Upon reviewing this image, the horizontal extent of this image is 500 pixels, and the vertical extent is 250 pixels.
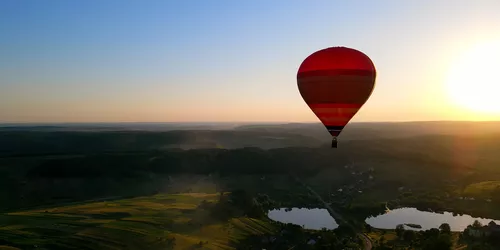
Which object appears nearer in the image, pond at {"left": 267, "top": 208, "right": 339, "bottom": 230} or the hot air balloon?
the hot air balloon

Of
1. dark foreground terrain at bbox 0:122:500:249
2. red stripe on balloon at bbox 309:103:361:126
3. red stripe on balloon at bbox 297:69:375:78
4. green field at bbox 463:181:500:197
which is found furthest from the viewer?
green field at bbox 463:181:500:197

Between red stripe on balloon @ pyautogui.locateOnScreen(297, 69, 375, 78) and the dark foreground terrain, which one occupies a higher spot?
red stripe on balloon @ pyautogui.locateOnScreen(297, 69, 375, 78)

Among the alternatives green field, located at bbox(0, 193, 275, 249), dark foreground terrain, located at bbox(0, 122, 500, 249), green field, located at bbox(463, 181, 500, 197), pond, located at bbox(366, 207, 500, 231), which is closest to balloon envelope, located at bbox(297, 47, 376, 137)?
dark foreground terrain, located at bbox(0, 122, 500, 249)

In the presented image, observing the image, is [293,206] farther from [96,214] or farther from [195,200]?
[96,214]

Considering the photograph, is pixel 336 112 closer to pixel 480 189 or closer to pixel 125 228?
pixel 125 228

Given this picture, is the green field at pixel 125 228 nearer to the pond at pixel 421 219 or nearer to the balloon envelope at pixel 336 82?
the pond at pixel 421 219

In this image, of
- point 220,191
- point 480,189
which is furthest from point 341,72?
point 480,189

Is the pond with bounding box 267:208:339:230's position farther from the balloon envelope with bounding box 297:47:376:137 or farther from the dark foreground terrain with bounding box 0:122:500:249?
the balloon envelope with bounding box 297:47:376:137
